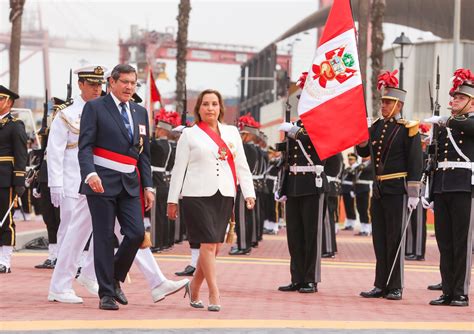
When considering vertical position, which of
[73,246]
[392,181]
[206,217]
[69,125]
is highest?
[69,125]

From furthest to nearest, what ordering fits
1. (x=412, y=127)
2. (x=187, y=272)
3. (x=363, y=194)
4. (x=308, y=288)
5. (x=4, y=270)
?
(x=363, y=194)
(x=187, y=272)
(x=4, y=270)
(x=308, y=288)
(x=412, y=127)

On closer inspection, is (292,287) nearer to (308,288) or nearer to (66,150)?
(308,288)

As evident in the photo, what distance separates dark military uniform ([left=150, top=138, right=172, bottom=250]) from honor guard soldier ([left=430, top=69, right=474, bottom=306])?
23.2 ft

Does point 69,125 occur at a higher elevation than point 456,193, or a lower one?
higher

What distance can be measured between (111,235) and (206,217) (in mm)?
851

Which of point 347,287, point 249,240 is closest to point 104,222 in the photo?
point 347,287

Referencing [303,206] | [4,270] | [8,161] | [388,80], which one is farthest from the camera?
[8,161]

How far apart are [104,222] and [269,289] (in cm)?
324

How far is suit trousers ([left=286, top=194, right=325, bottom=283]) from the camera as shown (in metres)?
13.2

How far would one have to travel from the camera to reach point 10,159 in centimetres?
1473

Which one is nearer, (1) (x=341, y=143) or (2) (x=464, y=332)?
(2) (x=464, y=332)

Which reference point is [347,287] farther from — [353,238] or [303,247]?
[353,238]

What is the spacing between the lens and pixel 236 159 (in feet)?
36.3

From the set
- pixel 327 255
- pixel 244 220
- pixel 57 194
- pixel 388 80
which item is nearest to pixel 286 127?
pixel 388 80
